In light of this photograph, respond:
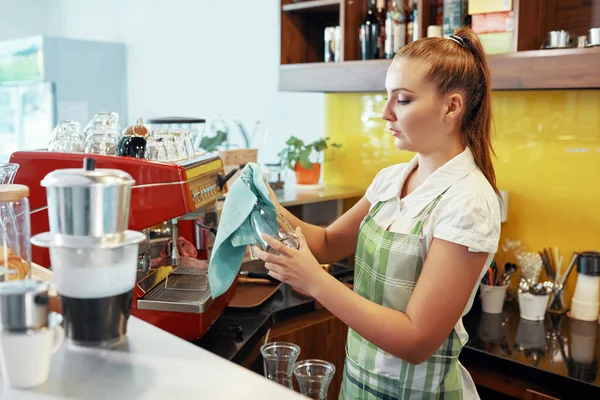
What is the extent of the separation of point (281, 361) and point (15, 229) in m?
0.55

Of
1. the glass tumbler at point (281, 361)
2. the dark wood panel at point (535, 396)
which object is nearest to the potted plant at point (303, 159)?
the dark wood panel at point (535, 396)

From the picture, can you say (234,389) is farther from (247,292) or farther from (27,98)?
(27,98)

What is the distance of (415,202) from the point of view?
5.24ft

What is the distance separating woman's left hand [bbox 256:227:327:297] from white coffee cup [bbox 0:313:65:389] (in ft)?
1.94

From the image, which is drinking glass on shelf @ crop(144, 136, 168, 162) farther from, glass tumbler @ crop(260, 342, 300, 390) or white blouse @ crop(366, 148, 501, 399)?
glass tumbler @ crop(260, 342, 300, 390)

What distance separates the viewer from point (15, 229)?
1206 millimetres

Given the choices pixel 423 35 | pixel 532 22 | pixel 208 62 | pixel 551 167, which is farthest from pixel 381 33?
pixel 208 62

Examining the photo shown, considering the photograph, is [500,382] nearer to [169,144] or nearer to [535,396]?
[535,396]

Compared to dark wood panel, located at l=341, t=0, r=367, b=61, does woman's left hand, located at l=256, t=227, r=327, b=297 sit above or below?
below

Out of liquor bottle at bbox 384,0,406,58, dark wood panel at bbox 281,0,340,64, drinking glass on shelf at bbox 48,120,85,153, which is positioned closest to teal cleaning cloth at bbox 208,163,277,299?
drinking glass on shelf at bbox 48,120,85,153

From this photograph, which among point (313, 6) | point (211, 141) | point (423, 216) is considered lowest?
point (423, 216)

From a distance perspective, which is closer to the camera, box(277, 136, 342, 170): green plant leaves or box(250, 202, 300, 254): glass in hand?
box(250, 202, 300, 254): glass in hand

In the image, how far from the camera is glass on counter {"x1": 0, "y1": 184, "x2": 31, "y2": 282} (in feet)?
3.81

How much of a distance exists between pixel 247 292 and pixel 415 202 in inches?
41.2
